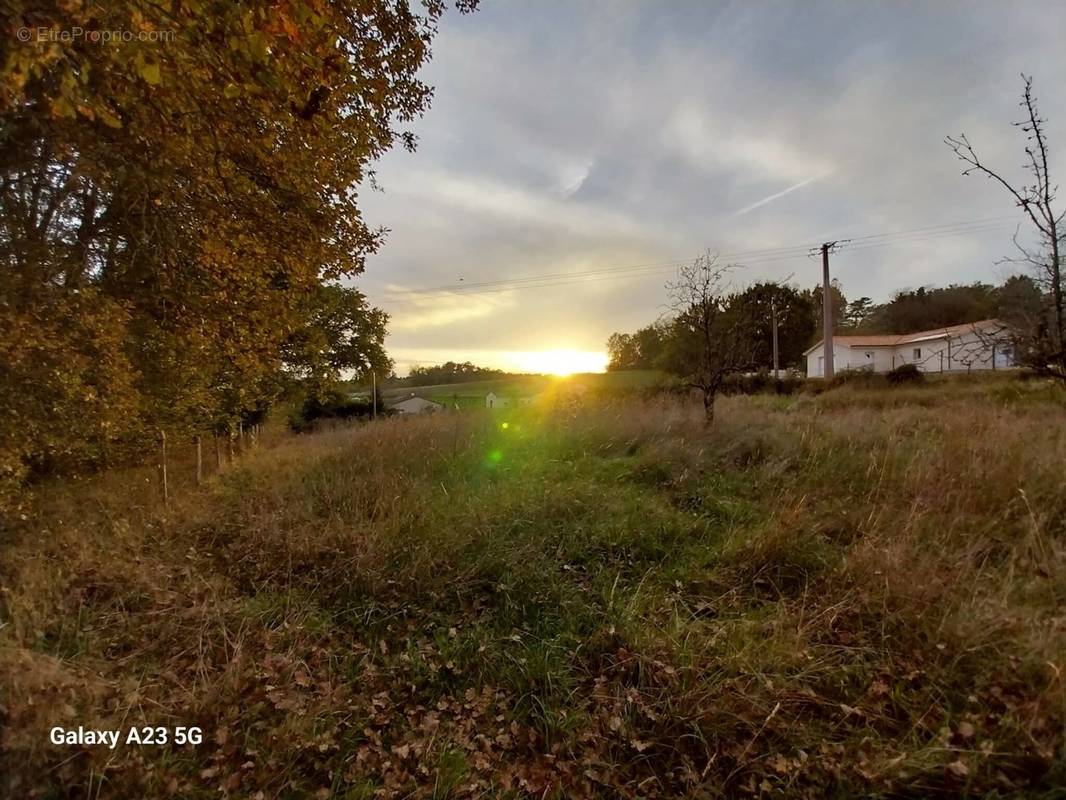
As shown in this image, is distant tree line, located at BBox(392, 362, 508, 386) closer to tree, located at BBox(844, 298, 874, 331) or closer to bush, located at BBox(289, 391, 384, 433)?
bush, located at BBox(289, 391, 384, 433)

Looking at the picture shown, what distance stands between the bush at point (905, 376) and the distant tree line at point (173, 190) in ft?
81.2

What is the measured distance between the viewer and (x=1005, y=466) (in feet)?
14.1

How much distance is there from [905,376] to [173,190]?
27272 millimetres

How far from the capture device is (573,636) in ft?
9.39

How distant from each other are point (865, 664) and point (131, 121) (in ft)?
18.8

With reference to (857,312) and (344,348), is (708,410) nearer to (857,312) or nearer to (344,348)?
(344,348)

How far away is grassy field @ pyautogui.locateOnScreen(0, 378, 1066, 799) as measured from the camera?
203 centimetres

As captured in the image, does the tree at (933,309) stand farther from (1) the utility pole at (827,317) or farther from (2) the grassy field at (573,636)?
(2) the grassy field at (573,636)

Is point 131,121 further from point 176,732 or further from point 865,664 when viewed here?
point 865,664

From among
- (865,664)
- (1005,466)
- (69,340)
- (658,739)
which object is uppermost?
(69,340)

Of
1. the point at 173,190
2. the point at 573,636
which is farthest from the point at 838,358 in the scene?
the point at 173,190

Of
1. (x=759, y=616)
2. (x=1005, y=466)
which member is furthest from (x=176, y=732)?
(x=1005, y=466)

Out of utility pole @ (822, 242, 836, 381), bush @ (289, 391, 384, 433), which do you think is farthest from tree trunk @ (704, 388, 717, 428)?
utility pole @ (822, 242, 836, 381)

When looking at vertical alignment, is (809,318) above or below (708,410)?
above
